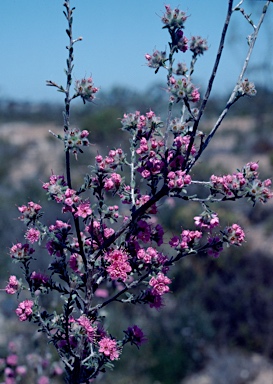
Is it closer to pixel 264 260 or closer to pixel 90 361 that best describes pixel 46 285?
pixel 90 361

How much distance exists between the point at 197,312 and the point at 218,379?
1.30 m

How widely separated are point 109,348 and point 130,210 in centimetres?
61

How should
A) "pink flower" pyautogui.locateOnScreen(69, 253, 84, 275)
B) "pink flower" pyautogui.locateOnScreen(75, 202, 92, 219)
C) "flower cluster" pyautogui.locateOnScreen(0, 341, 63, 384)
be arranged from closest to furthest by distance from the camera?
"pink flower" pyautogui.locateOnScreen(75, 202, 92, 219)
"pink flower" pyautogui.locateOnScreen(69, 253, 84, 275)
"flower cluster" pyautogui.locateOnScreen(0, 341, 63, 384)

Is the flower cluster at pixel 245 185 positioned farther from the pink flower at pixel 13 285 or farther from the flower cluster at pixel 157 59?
the pink flower at pixel 13 285

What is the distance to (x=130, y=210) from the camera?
215 centimetres

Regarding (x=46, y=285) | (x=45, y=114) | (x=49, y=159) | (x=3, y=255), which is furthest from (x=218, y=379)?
(x=45, y=114)

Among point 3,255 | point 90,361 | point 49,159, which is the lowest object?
point 90,361

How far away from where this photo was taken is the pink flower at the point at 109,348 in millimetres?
2119

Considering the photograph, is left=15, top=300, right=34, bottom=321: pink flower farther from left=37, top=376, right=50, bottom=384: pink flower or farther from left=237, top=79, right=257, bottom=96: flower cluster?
left=37, top=376, right=50, bottom=384: pink flower

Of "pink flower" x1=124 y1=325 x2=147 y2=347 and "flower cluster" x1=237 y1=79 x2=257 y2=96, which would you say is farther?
"pink flower" x1=124 y1=325 x2=147 y2=347

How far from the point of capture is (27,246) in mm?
2238

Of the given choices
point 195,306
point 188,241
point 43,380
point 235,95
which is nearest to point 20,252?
point 188,241

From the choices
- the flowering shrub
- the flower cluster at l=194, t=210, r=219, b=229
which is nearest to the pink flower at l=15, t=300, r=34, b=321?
the flowering shrub

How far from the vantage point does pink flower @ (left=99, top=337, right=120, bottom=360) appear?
2119 millimetres
